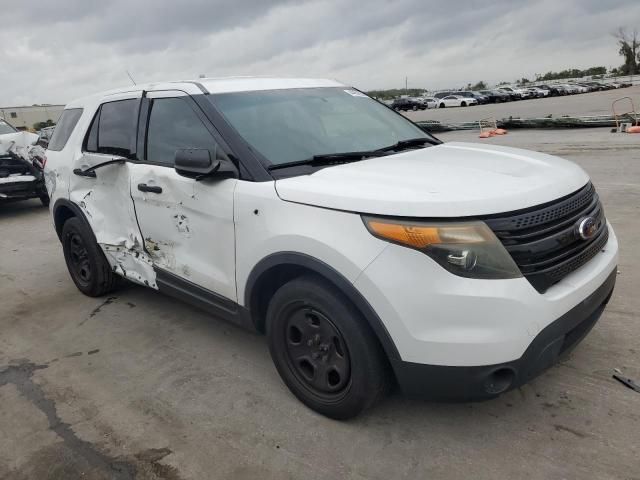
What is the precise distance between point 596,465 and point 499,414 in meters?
0.52

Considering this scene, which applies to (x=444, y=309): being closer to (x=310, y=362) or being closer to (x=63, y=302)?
(x=310, y=362)

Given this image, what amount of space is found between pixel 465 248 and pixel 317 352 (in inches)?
39.2

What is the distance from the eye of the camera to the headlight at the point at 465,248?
7.19 ft

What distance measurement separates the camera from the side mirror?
114 inches

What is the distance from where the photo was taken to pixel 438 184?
7.99ft

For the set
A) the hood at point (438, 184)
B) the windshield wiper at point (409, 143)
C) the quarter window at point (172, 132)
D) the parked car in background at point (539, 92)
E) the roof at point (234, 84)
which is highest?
the parked car in background at point (539, 92)

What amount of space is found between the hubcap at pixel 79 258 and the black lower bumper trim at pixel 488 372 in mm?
3410

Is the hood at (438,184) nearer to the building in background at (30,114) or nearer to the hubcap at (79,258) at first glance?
the hubcap at (79,258)

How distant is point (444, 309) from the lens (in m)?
2.18

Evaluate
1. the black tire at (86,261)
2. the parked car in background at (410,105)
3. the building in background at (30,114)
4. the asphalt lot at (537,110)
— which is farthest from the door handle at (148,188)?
the building in background at (30,114)

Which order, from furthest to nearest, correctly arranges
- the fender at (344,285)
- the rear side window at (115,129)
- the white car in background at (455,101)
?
the white car in background at (455,101) → the rear side window at (115,129) → the fender at (344,285)

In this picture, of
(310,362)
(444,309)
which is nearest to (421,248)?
(444,309)

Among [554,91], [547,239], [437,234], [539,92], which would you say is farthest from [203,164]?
[554,91]

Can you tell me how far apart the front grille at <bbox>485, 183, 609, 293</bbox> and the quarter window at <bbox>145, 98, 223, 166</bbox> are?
1697mm
